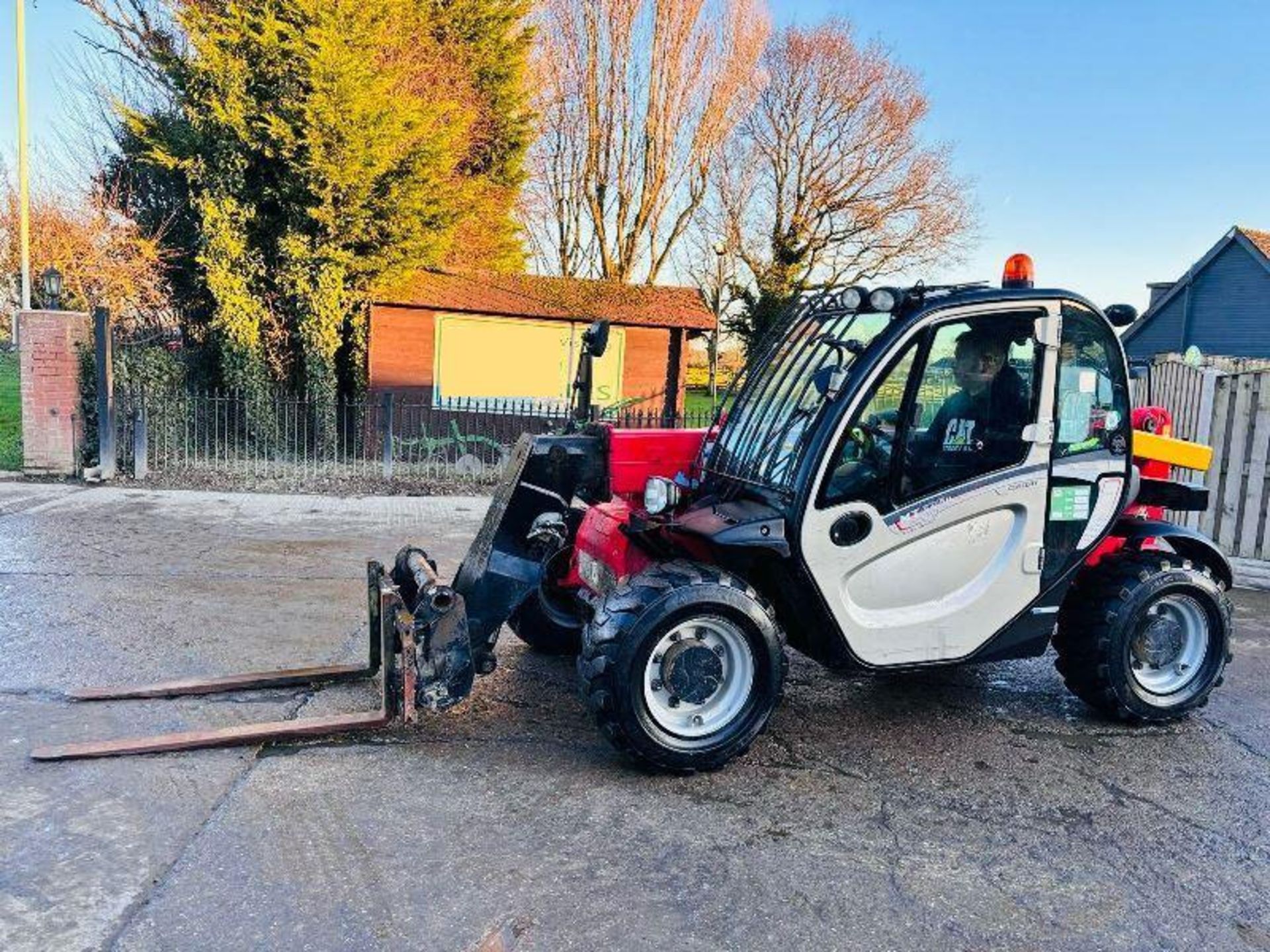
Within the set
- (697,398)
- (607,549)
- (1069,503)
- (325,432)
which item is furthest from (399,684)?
(697,398)

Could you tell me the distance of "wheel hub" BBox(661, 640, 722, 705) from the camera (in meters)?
3.87

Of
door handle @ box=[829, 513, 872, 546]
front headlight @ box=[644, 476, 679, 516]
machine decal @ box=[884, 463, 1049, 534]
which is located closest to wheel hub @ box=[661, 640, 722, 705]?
front headlight @ box=[644, 476, 679, 516]

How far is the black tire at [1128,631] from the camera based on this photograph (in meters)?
4.50

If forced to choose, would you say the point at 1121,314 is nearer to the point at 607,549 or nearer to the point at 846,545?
the point at 846,545

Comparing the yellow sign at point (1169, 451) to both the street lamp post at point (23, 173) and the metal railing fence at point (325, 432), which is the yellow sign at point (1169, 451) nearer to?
the metal railing fence at point (325, 432)

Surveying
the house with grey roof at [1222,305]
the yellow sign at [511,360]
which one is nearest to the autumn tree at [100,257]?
the yellow sign at [511,360]

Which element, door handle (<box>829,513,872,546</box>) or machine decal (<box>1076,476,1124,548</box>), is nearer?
door handle (<box>829,513,872,546</box>)

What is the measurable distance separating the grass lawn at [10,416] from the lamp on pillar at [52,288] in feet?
3.90

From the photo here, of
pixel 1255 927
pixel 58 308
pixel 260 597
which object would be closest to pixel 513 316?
pixel 58 308

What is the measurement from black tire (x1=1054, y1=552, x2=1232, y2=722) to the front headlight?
220cm

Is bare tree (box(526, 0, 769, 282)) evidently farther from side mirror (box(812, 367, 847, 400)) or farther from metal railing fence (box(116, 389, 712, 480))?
side mirror (box(812, 367, 847, 400))

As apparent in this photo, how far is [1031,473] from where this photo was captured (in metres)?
4.23

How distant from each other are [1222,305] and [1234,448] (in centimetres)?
2461

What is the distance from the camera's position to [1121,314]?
175 inches
